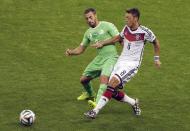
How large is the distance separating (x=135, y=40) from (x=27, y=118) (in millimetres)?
3183

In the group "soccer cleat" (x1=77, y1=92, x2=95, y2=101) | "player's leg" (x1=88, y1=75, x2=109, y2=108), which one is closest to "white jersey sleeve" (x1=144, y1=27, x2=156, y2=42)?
"player's leg" (x1=88, y1=75, x2=109, y2=108)

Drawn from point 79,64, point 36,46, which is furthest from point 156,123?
point 36,46

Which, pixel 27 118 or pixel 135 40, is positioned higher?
pixel 135 40

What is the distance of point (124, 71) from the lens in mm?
13344

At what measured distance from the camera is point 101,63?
14.5m

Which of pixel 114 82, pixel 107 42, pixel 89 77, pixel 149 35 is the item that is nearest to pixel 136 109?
pixel 114 82

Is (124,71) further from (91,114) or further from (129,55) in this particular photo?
(91,114)

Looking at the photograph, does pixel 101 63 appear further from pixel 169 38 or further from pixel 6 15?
pixel 6 15

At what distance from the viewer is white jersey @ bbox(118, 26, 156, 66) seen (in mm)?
13312

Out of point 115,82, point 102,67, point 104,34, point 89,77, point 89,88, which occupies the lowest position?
point 89,88

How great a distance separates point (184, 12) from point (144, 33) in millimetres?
11512

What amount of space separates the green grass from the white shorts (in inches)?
41.3

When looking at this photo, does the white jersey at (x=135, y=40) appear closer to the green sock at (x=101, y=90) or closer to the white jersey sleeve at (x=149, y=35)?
the white jersey sleeve at (x=149, y=35)

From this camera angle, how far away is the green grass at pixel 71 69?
13562 mm
